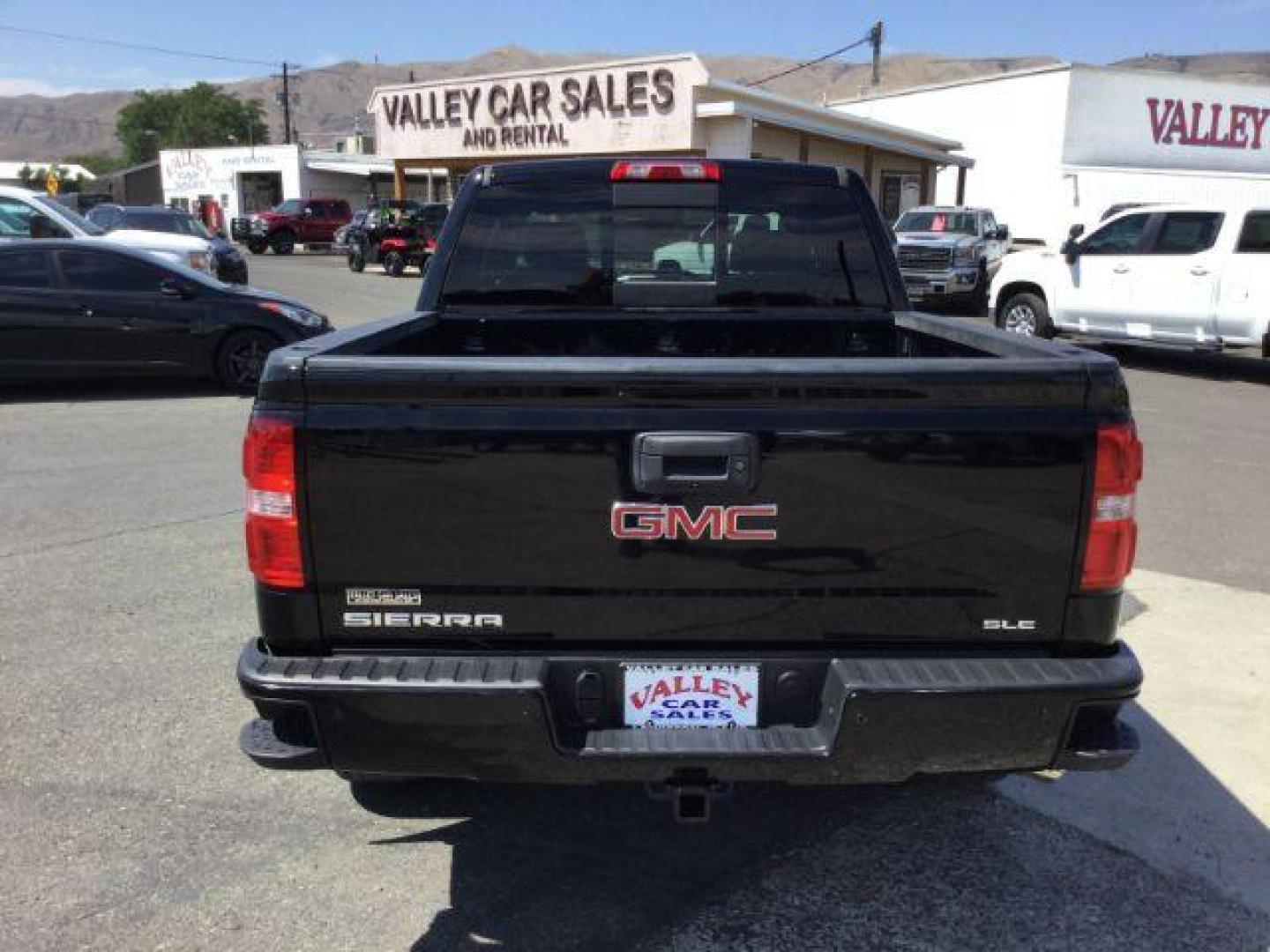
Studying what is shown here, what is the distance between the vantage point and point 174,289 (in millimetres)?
10719

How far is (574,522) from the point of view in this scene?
8.14 feet

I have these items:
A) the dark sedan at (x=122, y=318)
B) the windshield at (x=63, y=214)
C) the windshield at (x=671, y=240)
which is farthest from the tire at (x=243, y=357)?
the windshield at (x=63, y=214)

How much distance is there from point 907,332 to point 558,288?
137 centimetres

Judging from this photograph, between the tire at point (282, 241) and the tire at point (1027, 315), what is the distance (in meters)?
31.8

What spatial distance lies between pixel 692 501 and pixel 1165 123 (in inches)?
1540

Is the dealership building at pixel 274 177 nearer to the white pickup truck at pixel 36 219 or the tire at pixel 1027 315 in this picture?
the white pickup truck at pixel 36 219

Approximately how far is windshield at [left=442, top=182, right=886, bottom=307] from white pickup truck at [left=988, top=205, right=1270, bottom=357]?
32.9 feet

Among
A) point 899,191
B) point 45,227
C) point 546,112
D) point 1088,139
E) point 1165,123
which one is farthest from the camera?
point 1165,123

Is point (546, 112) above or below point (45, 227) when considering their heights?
above

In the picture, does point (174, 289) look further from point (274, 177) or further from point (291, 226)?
point (274, 177)

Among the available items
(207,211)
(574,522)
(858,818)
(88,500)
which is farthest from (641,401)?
(207,211)

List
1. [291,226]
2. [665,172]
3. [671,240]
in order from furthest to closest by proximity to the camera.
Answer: [291,226] → [671,240] → [665,172]

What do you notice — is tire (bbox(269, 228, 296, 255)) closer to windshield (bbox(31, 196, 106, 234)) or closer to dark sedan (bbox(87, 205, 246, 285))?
dark sedan (bbox(87, 205, 246, 285))

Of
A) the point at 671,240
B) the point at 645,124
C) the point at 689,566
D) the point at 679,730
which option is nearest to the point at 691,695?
the point at 679,730
